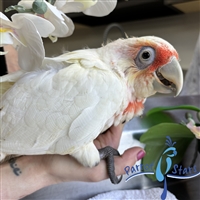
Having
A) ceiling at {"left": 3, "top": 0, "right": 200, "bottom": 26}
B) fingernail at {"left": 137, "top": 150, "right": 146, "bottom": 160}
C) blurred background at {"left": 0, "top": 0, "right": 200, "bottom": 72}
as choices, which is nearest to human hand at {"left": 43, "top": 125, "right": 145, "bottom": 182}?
fingernail at {"left": 137, "top": 150, "right": 146, "bottom": 160}

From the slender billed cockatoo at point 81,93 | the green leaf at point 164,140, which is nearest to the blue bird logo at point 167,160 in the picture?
the green leaf at point 164,140

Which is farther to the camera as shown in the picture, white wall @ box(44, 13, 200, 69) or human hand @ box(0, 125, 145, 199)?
white wall @ box(44, 13, 200, 69)

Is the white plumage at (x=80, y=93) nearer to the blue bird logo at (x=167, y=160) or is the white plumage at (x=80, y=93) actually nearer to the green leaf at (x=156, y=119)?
the blue bird logo at (x=167, y=160)

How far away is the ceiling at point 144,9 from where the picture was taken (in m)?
1.39

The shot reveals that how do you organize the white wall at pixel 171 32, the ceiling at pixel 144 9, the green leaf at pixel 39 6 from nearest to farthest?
the green leaf at pixel 39 6
the ceiling at pixel 144 9
the white wall at pixel 171 32

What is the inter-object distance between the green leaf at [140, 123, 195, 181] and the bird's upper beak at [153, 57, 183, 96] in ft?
0.53

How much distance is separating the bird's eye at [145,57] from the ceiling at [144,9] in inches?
41.5

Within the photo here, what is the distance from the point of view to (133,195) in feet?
1.93

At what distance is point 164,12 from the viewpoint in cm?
160

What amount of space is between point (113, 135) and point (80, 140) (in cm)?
15

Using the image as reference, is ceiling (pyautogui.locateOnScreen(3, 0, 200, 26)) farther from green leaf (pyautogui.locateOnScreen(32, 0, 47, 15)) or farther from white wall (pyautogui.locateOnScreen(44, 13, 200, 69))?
green leaf (pyautogui.locateOnScreen(32, 0, 47, 15))

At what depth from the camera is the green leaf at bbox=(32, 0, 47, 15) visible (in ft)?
1.06

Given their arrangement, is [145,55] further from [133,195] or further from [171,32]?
[171,32]

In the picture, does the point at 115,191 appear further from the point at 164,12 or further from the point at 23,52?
the point at 164,12
